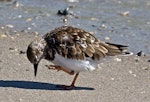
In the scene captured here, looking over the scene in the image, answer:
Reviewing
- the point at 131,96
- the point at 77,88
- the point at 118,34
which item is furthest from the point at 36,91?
the point at 118,34

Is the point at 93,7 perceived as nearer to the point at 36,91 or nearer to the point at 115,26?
the point at 115,26

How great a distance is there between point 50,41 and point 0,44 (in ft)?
8.64

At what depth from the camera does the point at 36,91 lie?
8070 millimetres

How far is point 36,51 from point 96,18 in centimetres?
508

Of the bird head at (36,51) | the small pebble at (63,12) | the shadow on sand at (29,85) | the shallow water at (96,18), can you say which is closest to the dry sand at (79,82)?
the shadow on sand at (29,85)

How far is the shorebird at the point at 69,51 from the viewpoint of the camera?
8.09m

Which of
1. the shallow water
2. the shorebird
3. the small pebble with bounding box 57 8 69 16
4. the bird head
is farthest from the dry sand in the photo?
the small pebble with bounding box 57 8 69 16

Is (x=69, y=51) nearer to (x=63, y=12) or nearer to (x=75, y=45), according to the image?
(x=75, y=45)

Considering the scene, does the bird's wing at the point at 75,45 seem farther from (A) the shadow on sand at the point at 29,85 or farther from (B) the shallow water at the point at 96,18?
(B) the shallow water at the point at 96,18

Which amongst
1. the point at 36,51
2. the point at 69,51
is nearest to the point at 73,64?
the point at 69,51

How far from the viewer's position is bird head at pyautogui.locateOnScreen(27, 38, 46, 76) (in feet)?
26.3

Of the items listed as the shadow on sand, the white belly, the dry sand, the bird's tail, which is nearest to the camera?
the dry sand

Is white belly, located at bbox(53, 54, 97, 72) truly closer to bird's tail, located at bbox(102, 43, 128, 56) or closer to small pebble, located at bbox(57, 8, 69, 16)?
bird's tail, located at bbox(102, 43, 128, 56)

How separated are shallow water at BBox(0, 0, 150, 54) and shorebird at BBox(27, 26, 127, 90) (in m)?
2.32
